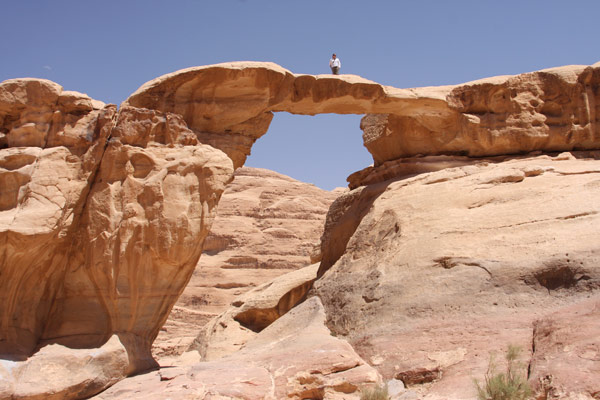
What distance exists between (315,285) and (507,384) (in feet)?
16.3

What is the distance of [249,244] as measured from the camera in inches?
1066

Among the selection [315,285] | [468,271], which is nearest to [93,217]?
[315,285]

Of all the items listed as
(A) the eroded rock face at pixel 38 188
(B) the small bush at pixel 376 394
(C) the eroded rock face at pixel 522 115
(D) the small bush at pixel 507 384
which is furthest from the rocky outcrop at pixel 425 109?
(D) the small bush at pixel 507 384

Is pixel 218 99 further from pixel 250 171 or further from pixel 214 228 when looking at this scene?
pixel 250 171

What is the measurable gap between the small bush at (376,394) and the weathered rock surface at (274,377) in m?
0.42

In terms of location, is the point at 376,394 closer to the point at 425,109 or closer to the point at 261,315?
the point at 425,109

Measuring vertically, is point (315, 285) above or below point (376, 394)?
above

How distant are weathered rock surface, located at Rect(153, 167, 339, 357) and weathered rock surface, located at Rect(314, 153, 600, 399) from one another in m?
12.1

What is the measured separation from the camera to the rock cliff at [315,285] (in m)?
7.57

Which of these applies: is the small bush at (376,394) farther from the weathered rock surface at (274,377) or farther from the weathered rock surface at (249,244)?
the weathered rock surface at (249,244)

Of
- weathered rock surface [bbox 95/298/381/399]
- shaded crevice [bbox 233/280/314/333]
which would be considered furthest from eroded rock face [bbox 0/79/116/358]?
shaded crevice [bbox 233/280/314/333]

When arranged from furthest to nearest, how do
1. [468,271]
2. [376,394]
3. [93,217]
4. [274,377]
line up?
[93,217], [468,271], [274,377], [376,394]

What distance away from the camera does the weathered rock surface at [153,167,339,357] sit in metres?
24.2

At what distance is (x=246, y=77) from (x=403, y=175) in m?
3.68
